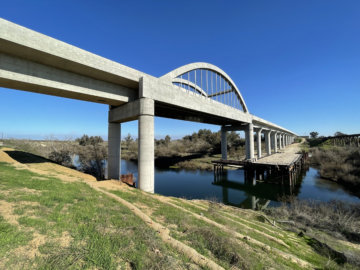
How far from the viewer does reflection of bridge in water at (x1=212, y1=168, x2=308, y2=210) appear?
18000 millimetres

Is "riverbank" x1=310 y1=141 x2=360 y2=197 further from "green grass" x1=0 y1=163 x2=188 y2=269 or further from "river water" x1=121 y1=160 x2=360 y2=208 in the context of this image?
"green grass" x1=0 y1=163 x2=188 y2=269

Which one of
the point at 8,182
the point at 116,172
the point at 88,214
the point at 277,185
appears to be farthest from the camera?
the point at 277,185

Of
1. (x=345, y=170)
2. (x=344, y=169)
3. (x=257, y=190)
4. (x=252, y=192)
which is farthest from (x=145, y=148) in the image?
(x=344, y=169)

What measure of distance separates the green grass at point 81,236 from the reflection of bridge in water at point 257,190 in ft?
50.0

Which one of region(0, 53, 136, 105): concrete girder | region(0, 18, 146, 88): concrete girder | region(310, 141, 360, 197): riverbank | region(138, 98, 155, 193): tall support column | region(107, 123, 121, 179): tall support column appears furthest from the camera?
region(310, 141, 360, 197): riverbank

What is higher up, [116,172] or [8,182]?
[8,182]

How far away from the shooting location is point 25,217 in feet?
15.7

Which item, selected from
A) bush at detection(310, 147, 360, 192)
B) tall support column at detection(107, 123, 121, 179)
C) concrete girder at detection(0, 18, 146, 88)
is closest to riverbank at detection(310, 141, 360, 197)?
bush at detection(310, 147, 360, 192)

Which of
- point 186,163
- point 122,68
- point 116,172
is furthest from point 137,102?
point 186,163

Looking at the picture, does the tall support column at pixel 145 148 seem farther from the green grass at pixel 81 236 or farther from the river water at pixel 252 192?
the river water at pixel 252 192

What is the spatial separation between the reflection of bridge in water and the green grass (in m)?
15.2

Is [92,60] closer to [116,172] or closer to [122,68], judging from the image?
[122,68]

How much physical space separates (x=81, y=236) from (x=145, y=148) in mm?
8920

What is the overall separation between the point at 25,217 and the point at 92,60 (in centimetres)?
1027
